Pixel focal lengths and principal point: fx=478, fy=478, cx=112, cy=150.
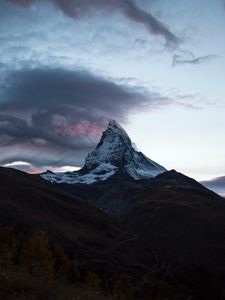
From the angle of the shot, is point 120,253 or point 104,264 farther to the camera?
point 120,253

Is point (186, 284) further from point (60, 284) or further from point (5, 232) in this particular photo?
point (60, 284)

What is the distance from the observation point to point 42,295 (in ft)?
37.4

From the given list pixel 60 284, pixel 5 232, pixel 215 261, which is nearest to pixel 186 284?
pixel 5 232

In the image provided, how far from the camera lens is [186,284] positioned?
392ft

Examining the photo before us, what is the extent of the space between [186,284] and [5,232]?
170 ft

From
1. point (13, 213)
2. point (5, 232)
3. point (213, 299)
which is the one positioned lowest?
point (213, 299)

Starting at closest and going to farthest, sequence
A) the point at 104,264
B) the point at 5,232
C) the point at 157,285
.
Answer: the point at 157,285 → the point at 5,232 → the point at 104,264

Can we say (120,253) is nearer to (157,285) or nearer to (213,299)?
(213,299)

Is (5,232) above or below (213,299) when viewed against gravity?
above

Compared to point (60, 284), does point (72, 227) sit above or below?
above

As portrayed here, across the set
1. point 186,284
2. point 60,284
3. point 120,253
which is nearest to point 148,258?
point 120,253

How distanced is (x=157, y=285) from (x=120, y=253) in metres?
108

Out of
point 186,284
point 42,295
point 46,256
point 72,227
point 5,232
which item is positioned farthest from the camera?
point 72,227

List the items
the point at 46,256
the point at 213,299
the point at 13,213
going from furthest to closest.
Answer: the point at 13,213, the point at 213,299, the point at 46,256
